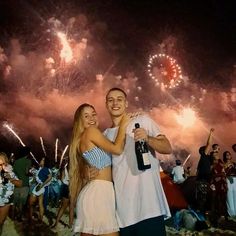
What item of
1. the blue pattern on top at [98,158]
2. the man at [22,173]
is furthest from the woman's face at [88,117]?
the man at [22,173]

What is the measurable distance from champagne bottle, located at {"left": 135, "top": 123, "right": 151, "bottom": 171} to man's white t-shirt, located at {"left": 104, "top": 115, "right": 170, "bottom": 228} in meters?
0.04

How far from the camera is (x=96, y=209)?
9.97 ft

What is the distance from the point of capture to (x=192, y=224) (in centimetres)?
697

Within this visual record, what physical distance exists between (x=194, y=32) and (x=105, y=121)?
8759mm

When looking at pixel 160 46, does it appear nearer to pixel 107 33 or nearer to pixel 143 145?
pixel 107 33

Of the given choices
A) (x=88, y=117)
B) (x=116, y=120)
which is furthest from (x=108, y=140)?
(x=88, y=117)

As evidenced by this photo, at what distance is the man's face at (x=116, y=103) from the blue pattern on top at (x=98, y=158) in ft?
1.11

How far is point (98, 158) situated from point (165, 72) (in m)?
19.8

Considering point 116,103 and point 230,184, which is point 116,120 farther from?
point 230,184

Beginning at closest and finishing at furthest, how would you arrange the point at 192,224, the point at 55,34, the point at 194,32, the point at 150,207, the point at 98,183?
the point at 150,207 < the point at 98,183 < the point at 192,224 < the point at 55,34 < the point at 194,32

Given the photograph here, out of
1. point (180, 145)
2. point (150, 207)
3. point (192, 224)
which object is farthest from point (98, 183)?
point (180, 145)

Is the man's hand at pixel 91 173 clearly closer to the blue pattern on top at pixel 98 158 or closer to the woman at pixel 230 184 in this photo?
the blue pattern on top at pixel 98 158

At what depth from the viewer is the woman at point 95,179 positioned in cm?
297

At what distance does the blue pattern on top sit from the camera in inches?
123
